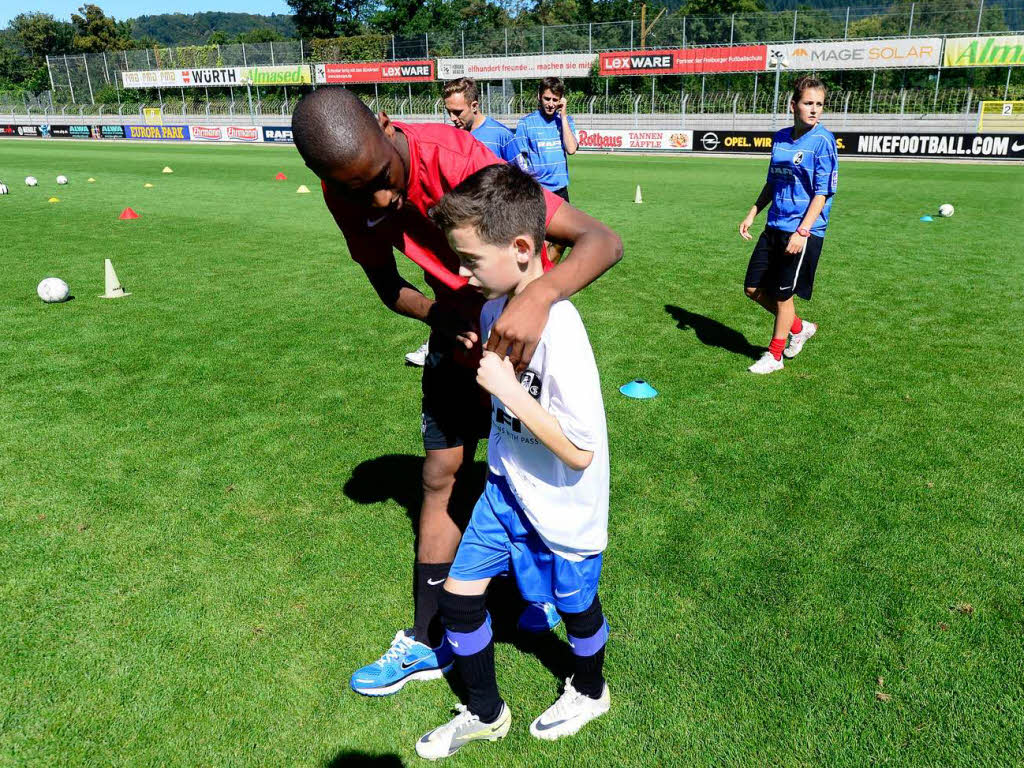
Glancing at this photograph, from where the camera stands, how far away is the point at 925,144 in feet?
83.6

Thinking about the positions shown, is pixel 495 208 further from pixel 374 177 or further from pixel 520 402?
pixel 520 402

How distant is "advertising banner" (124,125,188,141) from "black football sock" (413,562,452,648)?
47.1 metres

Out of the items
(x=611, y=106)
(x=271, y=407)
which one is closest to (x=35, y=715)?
(x=271, y=407)

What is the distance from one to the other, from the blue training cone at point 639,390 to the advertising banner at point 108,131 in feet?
160

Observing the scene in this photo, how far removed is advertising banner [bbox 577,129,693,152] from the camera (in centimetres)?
3045

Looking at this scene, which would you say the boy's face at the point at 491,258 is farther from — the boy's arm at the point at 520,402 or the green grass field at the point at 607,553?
the green grass field at the point at 607,553

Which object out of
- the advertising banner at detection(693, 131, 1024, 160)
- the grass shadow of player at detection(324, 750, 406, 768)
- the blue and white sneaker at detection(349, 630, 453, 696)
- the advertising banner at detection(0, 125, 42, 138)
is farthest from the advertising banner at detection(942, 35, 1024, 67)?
the advertising banner at detection(0, 125, 42, 138)

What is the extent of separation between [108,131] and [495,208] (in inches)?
2044

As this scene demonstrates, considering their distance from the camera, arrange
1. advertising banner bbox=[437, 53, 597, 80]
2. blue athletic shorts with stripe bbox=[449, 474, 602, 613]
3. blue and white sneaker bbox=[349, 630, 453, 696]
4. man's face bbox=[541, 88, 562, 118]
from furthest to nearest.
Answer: advertising banner bbox=[437, 53, 597, 80] < man's face bbox=[541, 88, 562, 118] < blue and white sneaker bbox=[349, 630, 453, 696] < blue athletic shorts with stripe bbox=[449, 474, 602, 613]

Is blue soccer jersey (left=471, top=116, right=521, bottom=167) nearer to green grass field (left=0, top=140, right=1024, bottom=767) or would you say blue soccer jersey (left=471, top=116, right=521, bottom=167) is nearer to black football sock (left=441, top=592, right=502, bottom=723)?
green grass field (left=0, top=140, right=1024, bottom=767)

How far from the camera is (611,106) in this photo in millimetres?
35219

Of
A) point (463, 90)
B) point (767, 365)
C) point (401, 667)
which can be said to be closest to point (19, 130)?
point (463, 90)

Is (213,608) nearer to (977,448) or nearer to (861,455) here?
(861,455)

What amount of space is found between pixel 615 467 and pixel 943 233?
10706 millimetres
